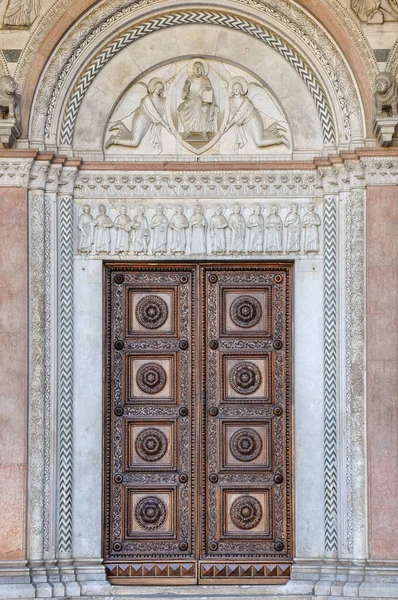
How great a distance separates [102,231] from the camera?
43.4ft

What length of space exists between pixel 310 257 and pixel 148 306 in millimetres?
1891

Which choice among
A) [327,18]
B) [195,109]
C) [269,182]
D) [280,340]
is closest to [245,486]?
[280,340]

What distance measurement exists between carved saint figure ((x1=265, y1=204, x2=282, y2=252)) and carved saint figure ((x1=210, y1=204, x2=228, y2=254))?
18.4 inches

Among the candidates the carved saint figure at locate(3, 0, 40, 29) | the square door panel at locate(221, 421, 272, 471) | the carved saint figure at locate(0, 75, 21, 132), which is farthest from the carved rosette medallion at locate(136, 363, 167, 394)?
the carved saint figure at locate(3, 0, 40, 29)

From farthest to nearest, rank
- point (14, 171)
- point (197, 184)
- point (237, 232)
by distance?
point (197, 184), point (237, 232), point (14, 171)

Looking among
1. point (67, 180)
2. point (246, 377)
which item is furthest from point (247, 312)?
point (67, 180)

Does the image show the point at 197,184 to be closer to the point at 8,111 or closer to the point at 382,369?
the point at 8,111

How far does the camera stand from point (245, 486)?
13242 millimetres

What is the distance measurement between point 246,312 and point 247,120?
7.12ft

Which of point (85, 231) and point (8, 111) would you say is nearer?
point (8, 111)

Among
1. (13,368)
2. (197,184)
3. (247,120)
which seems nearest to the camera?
(13,368)

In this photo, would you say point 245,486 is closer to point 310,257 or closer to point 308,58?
point 310,257

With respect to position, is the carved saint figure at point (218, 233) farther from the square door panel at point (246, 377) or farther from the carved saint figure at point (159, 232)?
the square door panel at point (246, 377)

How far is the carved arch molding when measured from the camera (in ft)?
43.0
